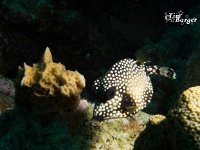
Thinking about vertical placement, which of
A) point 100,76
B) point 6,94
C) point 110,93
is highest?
point 100,76

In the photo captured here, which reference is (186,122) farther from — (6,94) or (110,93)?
(6,94)

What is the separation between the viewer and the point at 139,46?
703 cm

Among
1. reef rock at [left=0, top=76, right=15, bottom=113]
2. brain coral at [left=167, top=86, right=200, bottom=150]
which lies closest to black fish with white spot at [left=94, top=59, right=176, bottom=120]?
brain coral at [left=167, top=86, right=200, bottom=150]

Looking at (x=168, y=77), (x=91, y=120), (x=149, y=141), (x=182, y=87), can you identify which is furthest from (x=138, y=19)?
(x=149, y=141)

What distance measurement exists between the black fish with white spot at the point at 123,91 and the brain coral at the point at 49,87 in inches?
13.4

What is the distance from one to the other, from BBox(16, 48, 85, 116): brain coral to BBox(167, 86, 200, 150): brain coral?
1.26 m

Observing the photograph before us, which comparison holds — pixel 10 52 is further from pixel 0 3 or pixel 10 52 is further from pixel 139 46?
pixel 139 46

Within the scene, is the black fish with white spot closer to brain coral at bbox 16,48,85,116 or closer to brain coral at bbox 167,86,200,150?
brain coral at bbox 16,48,85,116

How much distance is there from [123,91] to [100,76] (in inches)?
73.1

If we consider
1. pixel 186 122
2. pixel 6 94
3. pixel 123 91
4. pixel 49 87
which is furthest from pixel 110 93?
pixel 6 94

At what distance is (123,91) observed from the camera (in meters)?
4.06

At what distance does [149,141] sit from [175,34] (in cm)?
439

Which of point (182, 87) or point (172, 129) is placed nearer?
point (172, 129)

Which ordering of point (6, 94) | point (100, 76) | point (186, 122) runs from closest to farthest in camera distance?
point (186, 122), point (6, 94), point (100, 76)
